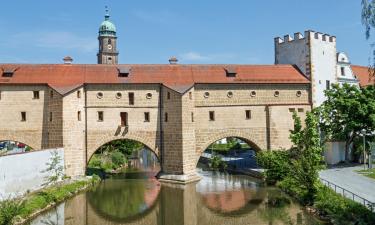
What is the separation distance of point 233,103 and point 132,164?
19707 millimetres

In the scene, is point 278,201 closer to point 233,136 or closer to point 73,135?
point 233,136

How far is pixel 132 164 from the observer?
52.4 meters

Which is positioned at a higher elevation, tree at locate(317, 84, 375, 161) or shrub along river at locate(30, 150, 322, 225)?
tree at locate(317, 84, 375, 161)

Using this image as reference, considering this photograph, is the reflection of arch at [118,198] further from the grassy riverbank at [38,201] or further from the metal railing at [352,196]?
the metal railing at [352,196]

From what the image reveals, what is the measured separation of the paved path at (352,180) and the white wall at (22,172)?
65.8 feet

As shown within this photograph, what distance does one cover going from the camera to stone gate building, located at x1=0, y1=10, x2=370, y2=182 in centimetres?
3481

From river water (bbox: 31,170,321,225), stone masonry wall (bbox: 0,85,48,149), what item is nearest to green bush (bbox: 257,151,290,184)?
river water (bbox: 31,170,321,225)

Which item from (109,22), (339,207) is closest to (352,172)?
(339,207)

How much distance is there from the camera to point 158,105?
36.7m

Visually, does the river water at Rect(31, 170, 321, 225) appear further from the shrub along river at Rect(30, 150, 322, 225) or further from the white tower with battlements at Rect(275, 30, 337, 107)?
the white tower with battlements at Rect(275, 30, 337, 107)

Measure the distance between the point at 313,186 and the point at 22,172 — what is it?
17.9 metres

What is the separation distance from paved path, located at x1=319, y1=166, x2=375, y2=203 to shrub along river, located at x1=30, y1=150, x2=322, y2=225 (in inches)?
145

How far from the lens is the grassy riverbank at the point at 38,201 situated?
2111cm

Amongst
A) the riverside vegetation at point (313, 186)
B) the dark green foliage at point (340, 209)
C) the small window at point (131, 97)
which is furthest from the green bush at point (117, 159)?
the dark green foliage at point (340, 209)
